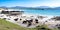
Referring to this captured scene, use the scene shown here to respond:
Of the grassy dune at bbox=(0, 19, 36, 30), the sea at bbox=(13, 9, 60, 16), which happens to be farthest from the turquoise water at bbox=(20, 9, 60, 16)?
the grassy dune at bbox=(0, 19, 36, 30)

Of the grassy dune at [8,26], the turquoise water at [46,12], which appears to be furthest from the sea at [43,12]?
the grassy dune at [8,26]

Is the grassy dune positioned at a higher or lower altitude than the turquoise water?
lower

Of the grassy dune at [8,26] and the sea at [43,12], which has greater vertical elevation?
the sea at [43,12]

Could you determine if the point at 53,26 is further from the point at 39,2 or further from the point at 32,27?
the point at 39,2

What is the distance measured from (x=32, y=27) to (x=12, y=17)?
70cm

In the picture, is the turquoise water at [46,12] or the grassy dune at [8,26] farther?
the turquoise water at [46,12]

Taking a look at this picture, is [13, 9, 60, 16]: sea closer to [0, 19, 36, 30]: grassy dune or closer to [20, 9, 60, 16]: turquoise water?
[20, 9, 60, 16]: turquoise water

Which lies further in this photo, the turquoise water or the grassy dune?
the turquoise water

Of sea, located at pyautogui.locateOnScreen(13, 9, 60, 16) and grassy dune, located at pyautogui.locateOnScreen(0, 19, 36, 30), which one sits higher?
sea, located at pyautogui.locateOnScreen(13, 9, 60, 16)

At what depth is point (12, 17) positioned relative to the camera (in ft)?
14.3

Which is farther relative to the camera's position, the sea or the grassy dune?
the sea

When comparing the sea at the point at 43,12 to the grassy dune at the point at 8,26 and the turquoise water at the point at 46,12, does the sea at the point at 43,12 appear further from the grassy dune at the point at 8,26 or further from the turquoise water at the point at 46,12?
the grassy dune at the point at 8,26

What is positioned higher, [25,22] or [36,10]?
[36,10]

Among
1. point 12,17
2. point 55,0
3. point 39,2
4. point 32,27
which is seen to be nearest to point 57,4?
point 55,0
